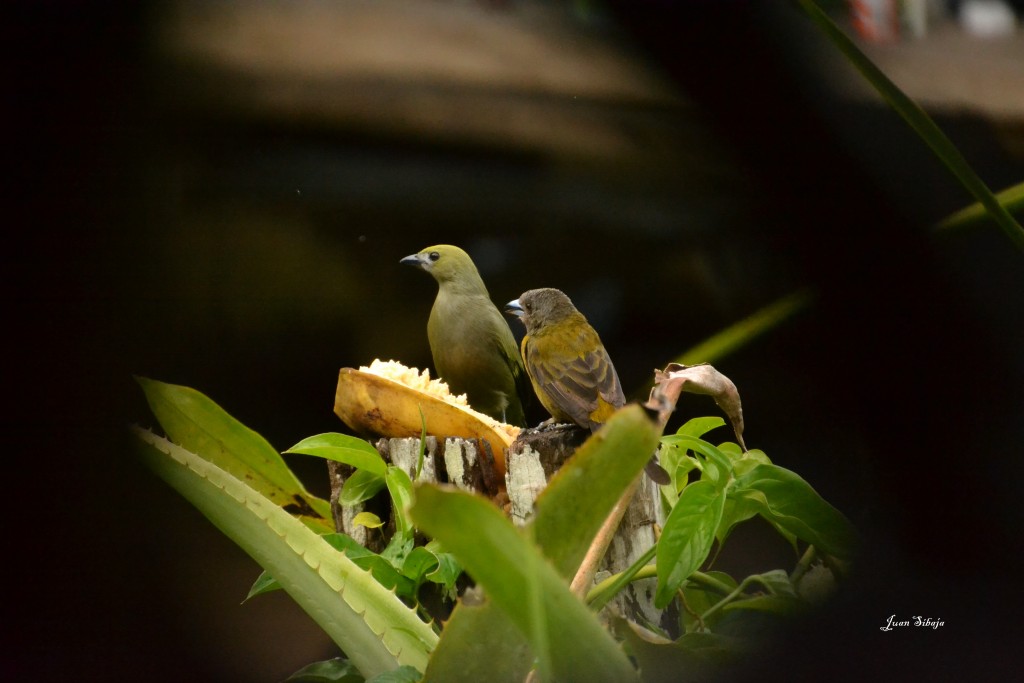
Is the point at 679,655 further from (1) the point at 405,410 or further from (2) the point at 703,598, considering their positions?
(1) the point at 405,410

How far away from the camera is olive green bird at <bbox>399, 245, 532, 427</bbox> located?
3.65 ft

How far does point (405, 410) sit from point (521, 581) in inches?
24.8

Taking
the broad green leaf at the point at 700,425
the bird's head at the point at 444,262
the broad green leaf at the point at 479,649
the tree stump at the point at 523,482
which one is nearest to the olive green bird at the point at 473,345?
the bird's head at the point at 444,262

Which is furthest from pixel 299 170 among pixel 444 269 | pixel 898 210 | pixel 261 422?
pixel 898 210

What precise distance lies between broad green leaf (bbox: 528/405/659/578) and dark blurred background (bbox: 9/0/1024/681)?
43 cm

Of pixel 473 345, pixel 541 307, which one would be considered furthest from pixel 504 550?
pixel 473 345

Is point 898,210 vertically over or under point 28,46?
under

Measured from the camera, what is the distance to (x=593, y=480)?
1.60 ft

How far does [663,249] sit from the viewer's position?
985mm

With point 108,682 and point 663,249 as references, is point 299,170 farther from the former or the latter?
point 108,682

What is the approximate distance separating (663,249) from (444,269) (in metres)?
0.29

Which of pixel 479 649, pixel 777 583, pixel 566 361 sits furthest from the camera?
pixel 566 361

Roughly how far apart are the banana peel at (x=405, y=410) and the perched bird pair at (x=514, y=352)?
89 mm

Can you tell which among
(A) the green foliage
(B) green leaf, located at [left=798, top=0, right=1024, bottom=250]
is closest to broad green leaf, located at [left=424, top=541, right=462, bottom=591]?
(A) the green foliage
